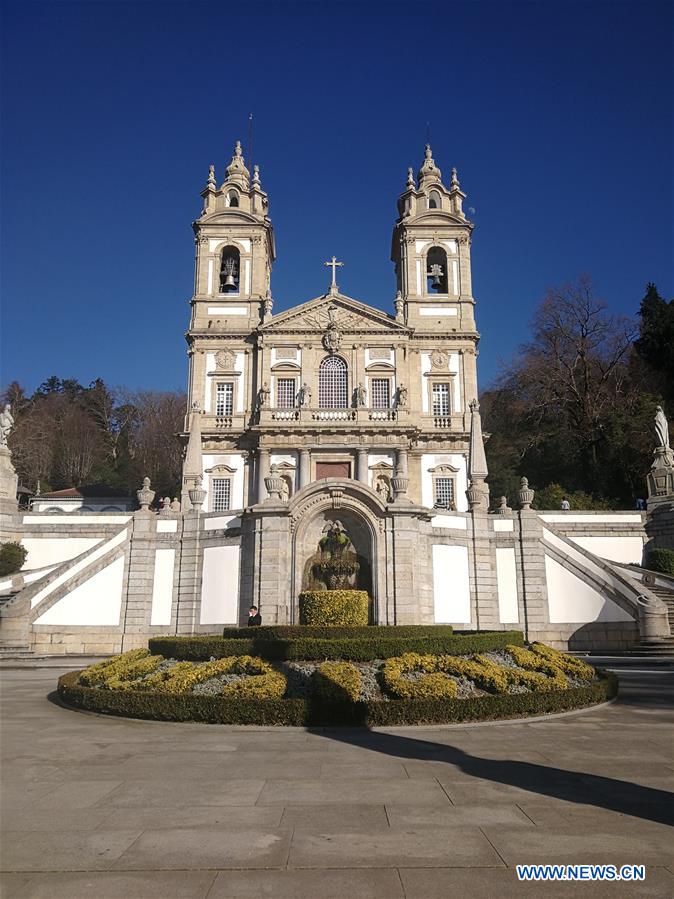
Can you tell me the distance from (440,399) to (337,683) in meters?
31.6

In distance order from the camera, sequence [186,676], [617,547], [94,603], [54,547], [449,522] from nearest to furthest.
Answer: [186,676]
[449,522]
[94,603]
[54,547]
[617,547]

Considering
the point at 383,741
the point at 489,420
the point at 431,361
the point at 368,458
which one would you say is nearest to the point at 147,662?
the point at 383,741

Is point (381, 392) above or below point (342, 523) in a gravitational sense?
above

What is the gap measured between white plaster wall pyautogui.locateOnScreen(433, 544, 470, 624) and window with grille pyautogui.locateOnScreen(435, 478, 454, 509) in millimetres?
14816

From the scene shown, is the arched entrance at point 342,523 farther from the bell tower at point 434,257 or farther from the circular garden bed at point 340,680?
the bell tower at point 434,257

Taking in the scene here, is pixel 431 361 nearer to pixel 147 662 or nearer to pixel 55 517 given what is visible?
pixel 55 517

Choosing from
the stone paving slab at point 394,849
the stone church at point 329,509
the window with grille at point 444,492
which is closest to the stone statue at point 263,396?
the stone church at point 329,509

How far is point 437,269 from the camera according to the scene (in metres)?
43.6

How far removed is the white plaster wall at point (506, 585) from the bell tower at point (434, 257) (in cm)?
2092

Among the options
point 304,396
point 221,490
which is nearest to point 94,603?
point 221,490

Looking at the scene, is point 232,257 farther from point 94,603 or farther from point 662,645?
point 662,645

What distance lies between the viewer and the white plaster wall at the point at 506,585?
2311 centimetres

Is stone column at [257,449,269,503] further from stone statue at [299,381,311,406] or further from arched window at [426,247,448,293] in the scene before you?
arched window at [426,247,448,293]

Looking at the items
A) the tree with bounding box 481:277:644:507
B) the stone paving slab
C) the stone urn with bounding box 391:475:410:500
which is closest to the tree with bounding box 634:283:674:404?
the tree with bounding box 481:277:644:507
